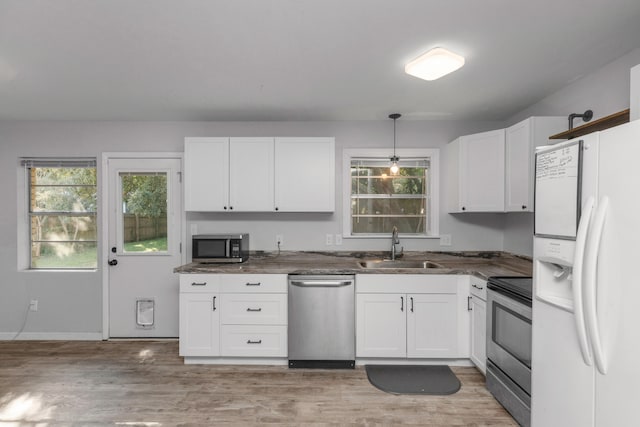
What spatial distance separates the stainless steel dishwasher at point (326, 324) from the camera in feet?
9.12

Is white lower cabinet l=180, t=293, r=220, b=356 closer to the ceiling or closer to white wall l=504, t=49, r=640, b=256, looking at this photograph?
the ceiling

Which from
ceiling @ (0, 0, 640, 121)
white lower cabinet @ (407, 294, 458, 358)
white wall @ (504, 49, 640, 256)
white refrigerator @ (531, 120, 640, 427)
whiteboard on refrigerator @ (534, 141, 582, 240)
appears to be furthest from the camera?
white lower cabinet @ (407, 294, 458, 358)

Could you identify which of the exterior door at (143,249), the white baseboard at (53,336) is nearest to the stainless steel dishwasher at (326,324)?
the exterior door at (143,249)

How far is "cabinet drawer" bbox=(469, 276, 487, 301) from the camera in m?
2.54

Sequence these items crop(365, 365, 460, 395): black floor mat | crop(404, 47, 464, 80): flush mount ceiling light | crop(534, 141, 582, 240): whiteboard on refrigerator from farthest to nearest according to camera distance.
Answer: crop(365, 365, 460, 395): black floor mat, crop(404, 47, 464, 80): flush mount ceiling light, crop(534, 141, 582, 240): whiteboard on refrigerator

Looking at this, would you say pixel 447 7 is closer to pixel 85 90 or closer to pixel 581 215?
pixel 581 215

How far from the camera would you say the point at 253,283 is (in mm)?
2842

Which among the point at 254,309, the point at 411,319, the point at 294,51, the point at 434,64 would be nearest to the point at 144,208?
the point at 254,309

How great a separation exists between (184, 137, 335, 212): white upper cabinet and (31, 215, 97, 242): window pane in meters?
1.36

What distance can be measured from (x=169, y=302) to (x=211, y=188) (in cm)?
139

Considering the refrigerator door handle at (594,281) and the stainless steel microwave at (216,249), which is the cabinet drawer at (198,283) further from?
the refrigerator door handle at (594,281)

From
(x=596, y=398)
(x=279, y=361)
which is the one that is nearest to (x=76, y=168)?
(x=279, y=361)

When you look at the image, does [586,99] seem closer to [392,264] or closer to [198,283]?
[392,264]

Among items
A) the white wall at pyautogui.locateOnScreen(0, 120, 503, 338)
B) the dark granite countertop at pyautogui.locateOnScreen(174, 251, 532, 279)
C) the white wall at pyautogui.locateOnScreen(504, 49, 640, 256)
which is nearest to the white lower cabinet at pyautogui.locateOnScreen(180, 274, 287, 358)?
the dark granite countertop at pyautogui.locateOnScreen(174, 251, 532, 279)
